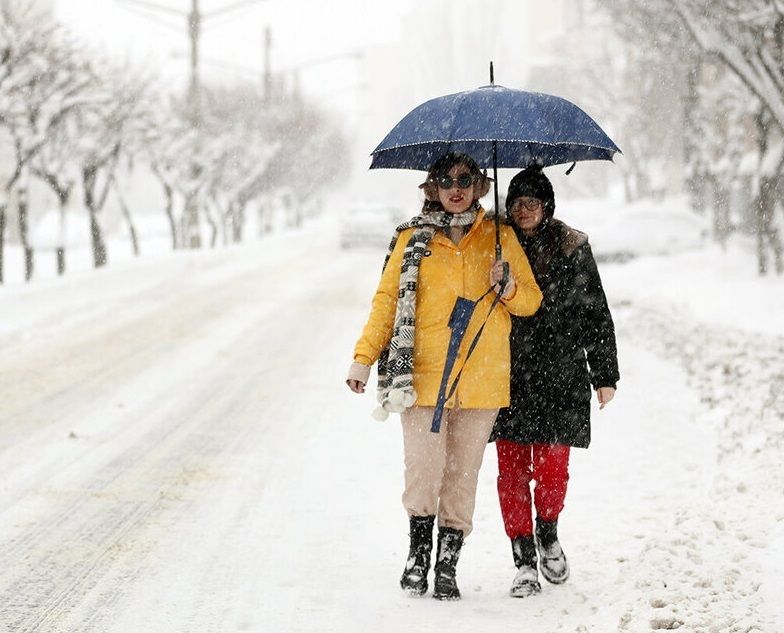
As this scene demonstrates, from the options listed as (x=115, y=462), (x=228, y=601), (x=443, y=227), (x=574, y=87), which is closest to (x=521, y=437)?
(x=443, y=227)

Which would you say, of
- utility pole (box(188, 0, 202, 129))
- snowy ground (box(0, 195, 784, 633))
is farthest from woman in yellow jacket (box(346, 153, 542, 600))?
utility pole (box(188, 0, 202, 129))

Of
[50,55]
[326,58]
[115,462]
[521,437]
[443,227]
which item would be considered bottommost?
[115,462]

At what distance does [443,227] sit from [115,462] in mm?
3400

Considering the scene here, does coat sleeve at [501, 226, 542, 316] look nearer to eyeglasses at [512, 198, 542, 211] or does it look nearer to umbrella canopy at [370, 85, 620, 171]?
eyeglasses at [512, 198, 542, 211]

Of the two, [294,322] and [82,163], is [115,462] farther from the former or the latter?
[82,163]

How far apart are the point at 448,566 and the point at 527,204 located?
4.72 feet

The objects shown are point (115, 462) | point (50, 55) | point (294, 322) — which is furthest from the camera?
point (50, 55)

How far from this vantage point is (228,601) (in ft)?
14.6

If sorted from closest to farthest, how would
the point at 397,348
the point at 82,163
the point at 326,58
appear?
the point at 397,348
the point at 82,163
the point at 326,58

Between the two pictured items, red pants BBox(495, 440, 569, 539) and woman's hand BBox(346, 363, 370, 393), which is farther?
red pants BBox(495, 440, 569, 539)

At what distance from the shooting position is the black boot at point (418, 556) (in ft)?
14.7

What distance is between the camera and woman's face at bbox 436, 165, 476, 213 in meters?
4.30

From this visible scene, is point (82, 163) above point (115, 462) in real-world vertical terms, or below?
above

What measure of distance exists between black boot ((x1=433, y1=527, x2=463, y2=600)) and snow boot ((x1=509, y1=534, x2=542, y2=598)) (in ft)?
0.79
